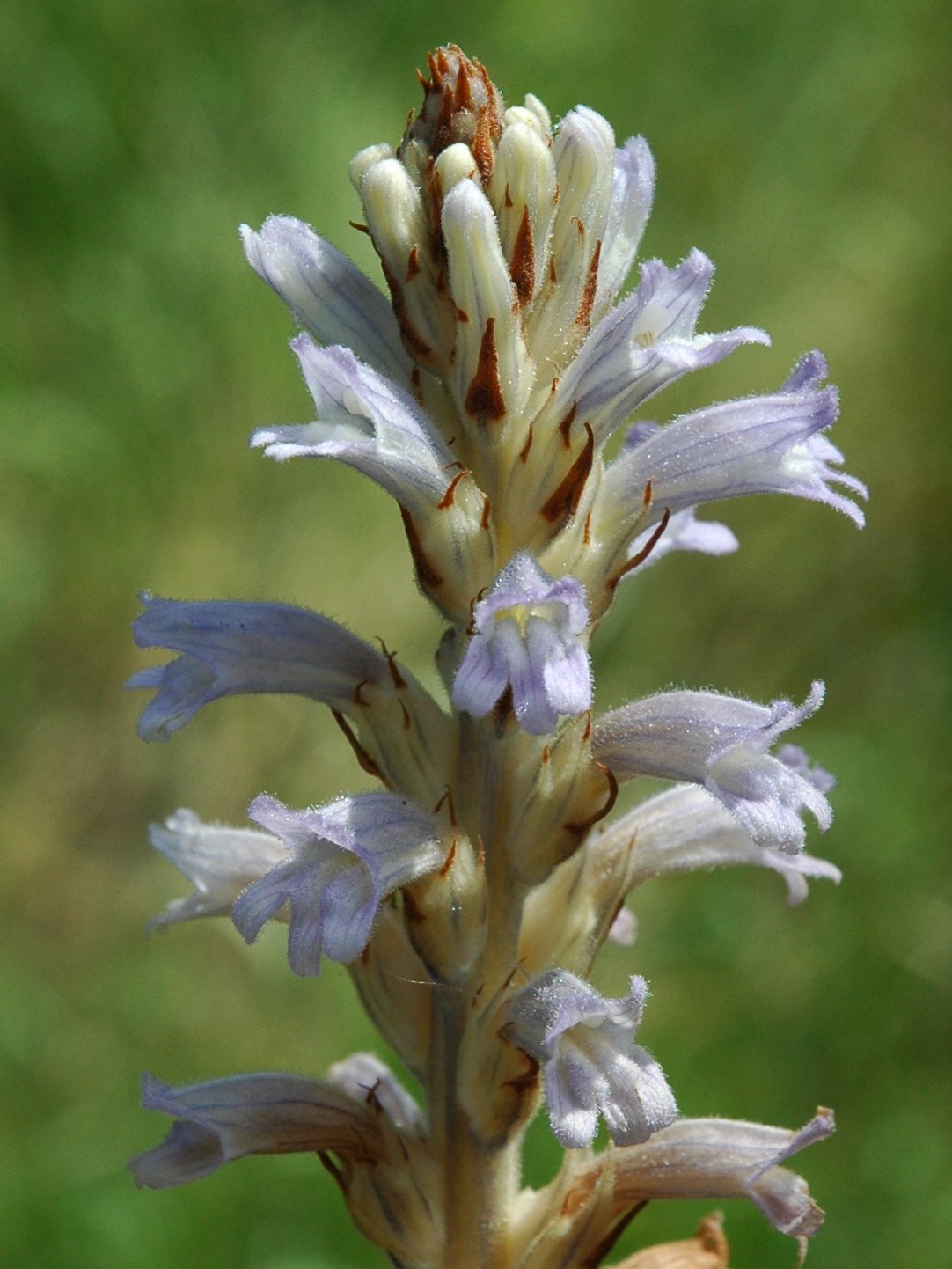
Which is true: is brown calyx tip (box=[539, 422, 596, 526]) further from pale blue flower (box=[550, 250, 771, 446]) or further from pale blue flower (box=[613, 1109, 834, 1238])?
pale blue flower (box=[613, 1109, 834, 1238])

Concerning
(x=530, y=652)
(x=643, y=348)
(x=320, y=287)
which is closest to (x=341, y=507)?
(x=320, y=287)

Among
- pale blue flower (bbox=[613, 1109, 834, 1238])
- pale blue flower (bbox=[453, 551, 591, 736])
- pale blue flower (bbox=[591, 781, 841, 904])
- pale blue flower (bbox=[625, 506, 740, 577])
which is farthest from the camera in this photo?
pale blue flower (bbox=[625, 506, 740, 577])

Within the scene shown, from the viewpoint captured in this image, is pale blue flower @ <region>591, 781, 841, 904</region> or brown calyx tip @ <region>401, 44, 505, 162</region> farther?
pale blue flower @ <region>591, 781, 841, 904</region>

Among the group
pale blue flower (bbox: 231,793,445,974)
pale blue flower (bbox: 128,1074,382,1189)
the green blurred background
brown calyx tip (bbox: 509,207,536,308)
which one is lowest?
pale blue flower (bbox: 128,1074,382,1189)

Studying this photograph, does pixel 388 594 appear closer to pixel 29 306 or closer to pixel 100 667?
pixel 100 667

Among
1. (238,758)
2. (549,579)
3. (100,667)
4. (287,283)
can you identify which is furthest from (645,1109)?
(100,667)

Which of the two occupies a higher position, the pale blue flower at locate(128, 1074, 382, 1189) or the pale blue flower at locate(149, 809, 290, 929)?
the pale blue flower at locate(149, 809, 290, 929)

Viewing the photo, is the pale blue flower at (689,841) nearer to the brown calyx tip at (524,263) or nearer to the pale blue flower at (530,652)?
the pale blue flower at (530,652)

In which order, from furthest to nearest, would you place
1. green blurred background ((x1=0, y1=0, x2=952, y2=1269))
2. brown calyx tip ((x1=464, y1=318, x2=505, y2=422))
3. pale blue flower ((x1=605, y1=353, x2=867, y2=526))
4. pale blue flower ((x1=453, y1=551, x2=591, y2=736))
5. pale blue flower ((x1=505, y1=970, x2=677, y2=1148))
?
green blurred background ((x1=0, y1=0, x2=952, y2=1269)), pale blue flower ((x1=605, y1=353, x2=867, y2=526)), brown calyx tip ((x1=464, y1=318, x2=505, y2=422)), pale blue flower ((x1=505, y1=970, x2=677, y2=1148)), pale blue flower ((x1=453, y1=551, x2=591, y2=736))

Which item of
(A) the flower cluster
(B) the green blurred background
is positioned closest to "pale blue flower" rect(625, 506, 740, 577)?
(A) the flower cluster
